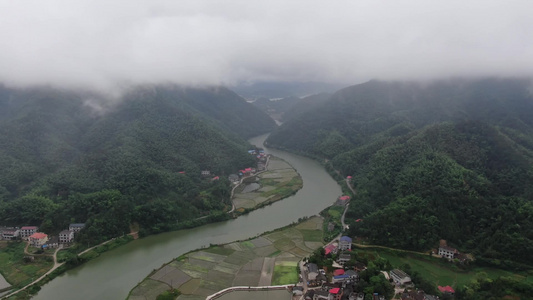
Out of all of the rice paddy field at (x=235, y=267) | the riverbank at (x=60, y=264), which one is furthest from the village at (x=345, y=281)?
the riverbank at (x=60, y=264)

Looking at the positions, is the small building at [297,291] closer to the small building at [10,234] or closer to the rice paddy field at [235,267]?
the rice paddy field at [235,267]

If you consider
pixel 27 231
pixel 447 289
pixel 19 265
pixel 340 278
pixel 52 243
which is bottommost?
pixel 447 289

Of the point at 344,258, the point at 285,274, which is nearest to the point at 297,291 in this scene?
the point at 285,274

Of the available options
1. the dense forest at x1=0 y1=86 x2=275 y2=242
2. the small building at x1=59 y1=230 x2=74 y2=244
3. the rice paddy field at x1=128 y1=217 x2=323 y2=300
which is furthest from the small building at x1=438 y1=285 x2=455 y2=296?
the small building at x1=59 y1=230 x2=74 y2=244

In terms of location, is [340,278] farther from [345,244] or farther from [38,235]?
[38,235]

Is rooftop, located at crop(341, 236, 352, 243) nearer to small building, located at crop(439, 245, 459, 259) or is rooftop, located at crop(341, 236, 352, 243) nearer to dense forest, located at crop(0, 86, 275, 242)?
small building, located at crop(439, 245, 459, 259)
